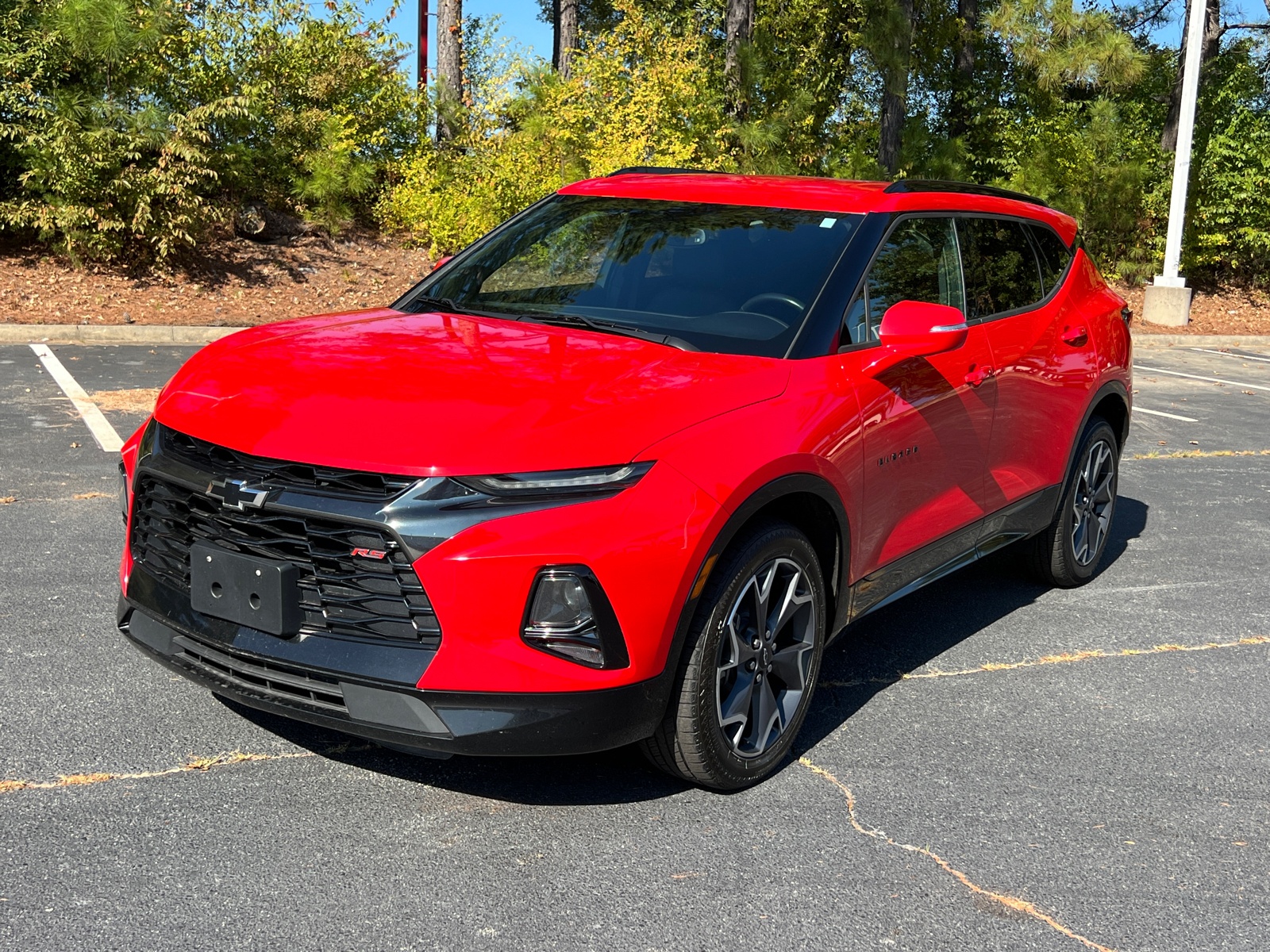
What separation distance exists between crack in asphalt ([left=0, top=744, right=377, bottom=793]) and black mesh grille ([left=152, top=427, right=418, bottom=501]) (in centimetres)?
95

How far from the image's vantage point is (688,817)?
11.6ft

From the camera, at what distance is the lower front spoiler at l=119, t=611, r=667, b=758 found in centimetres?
307

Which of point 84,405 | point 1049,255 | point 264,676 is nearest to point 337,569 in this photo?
point 264,676

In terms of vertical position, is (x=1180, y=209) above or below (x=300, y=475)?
above

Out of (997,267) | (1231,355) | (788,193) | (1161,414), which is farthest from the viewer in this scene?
(1231,355)

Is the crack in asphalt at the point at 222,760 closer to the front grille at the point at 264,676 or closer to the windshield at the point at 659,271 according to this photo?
the front grille at the point at 264,676

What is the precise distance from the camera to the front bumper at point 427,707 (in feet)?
10.1

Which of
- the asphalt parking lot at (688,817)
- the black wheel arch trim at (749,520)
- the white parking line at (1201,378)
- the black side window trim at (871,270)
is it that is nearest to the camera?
the asphalt parking lot at (688,817)

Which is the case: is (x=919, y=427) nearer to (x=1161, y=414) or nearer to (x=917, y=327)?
(x=917, y=327)

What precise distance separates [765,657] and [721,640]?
1.03 ft

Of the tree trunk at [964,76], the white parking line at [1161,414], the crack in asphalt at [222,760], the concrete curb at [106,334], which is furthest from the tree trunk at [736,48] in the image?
the crack in asphalt at [222,760]

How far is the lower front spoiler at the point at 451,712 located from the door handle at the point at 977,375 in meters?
2.03

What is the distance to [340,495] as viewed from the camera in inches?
121

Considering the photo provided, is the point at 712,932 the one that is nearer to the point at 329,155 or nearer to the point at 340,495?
the point at 340,495
